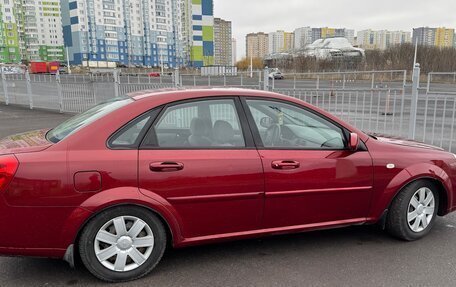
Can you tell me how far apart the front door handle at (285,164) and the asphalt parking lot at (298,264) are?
0.83 metres

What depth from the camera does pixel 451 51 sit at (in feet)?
134

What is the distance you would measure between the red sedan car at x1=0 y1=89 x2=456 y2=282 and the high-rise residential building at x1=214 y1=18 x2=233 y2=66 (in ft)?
373

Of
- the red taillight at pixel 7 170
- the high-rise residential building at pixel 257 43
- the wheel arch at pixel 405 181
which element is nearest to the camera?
the red taillight at pixel 7 170

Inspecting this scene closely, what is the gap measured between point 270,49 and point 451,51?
80437mm

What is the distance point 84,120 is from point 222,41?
122 meters

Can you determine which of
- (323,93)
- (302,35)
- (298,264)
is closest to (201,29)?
(302,35)

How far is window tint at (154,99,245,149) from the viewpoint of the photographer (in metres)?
3.14

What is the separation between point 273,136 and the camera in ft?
11.2

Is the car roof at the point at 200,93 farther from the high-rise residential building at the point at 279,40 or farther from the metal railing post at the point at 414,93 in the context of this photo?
the high-rise residential building at the point at 279,40

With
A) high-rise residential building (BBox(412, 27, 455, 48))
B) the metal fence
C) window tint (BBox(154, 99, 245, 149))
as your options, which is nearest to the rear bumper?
window tint (BBox(154, 99, 245, 149))

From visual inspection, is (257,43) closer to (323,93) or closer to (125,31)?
(125,31)

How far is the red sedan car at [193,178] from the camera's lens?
→ 277 cm

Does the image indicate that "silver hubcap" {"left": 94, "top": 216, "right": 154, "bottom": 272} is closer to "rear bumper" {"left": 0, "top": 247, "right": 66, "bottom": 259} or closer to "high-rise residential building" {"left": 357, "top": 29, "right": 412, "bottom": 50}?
"rear bumper" {"left": 0, "top": 247, "right": 66, "bottom": 259}

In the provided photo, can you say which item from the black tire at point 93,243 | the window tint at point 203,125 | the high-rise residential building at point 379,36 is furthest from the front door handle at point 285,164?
the high-rise residential building at point 379,36
